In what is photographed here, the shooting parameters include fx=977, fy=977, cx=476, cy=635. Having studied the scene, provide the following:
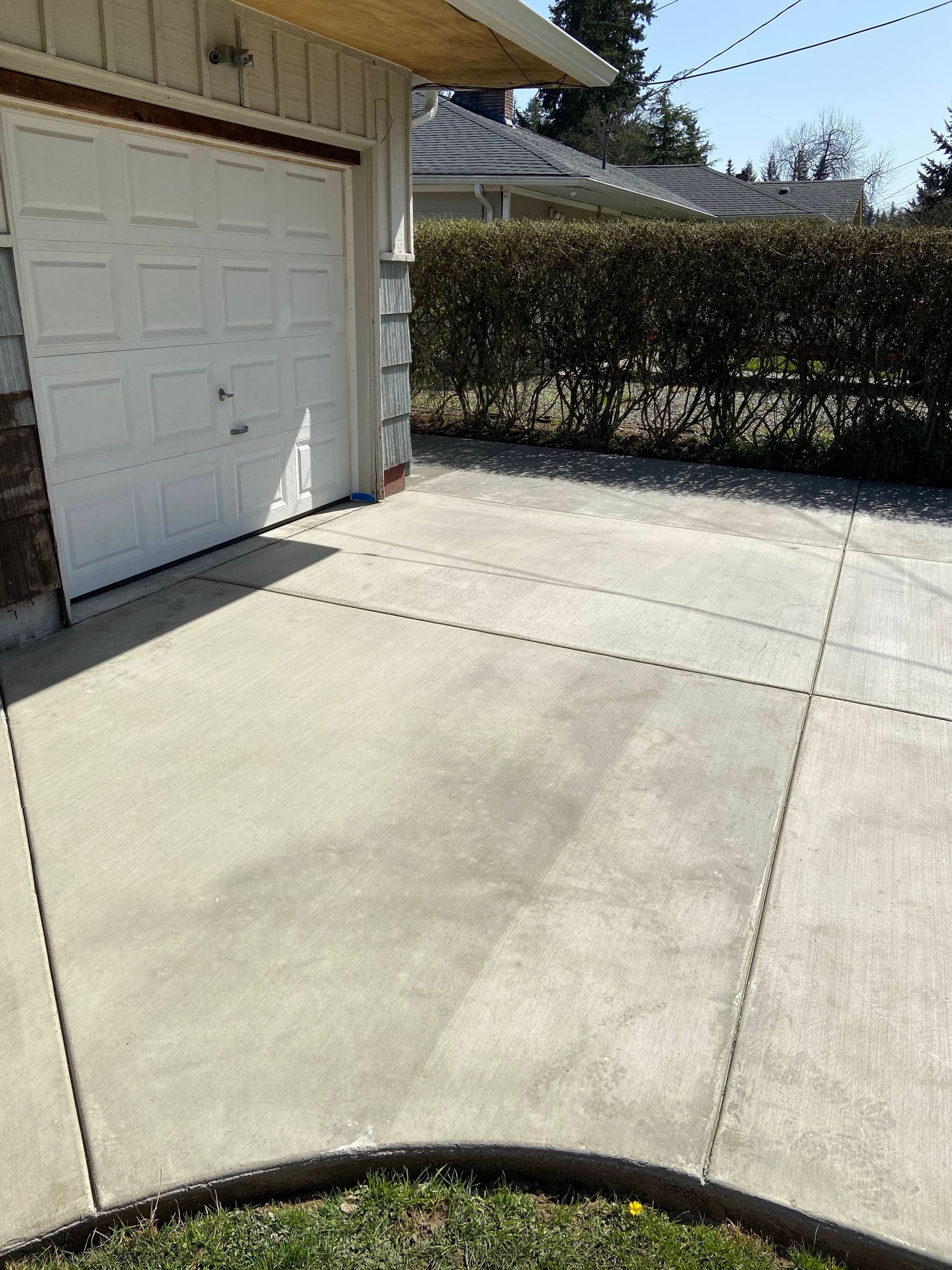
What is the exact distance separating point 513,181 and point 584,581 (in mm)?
10626

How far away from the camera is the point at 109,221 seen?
15.8 ft

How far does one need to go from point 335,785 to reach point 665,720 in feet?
4.67

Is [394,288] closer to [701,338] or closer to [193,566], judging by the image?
[193,566]

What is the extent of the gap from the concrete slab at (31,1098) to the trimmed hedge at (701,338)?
308 inches

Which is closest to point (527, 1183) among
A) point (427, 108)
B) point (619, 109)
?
point (427, 108)

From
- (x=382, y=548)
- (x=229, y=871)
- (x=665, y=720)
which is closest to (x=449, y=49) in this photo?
(x=382, y=548)

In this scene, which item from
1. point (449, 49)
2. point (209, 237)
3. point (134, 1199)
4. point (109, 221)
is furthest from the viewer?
point (449, 49)

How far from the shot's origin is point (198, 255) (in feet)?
18.0

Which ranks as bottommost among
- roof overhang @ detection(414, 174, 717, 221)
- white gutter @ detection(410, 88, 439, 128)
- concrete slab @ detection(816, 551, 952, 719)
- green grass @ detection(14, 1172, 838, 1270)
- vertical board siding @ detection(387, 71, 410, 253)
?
green grass @ detection(14, 1172, 838, 1270)

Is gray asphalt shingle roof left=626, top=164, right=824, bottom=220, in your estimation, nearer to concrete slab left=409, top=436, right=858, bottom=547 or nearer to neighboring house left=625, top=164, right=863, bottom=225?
neighboring house left=625, top=164, right=863, bottom=225

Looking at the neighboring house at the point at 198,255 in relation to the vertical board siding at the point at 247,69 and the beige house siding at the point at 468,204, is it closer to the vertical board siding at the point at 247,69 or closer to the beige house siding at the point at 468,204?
the vertical board siding at the point at 247,69

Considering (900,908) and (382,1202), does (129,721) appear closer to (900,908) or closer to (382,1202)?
(382,1202)

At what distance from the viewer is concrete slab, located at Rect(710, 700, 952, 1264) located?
6.66ft

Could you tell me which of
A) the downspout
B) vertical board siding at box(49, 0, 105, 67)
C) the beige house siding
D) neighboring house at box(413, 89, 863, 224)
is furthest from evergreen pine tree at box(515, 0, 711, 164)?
vertical board siding at box(49, 0, 105, 67)
